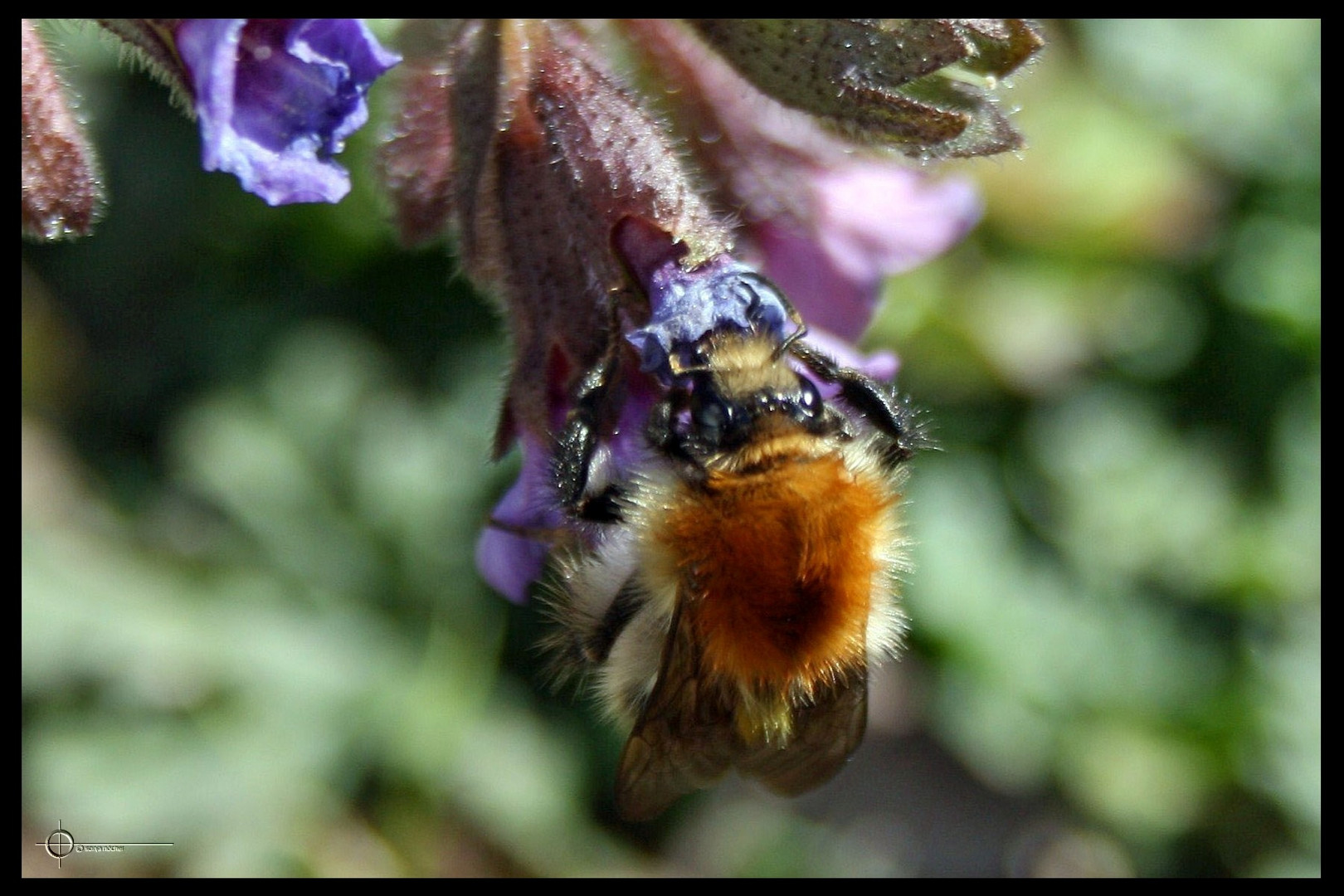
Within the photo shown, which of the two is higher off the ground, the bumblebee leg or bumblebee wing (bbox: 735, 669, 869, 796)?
the bumblebee leg

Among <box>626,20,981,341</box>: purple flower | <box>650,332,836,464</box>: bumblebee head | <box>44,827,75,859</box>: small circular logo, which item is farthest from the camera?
<box>44,827,75,859</box>: small circular logo

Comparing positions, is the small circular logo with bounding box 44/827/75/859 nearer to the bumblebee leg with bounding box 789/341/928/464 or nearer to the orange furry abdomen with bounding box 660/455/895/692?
the orange furry abdomen with bounding box 660/455/895/692

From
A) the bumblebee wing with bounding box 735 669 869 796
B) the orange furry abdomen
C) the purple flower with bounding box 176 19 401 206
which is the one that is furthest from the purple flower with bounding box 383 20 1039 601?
the bumblebee wing with bounding box 735 669 869 796

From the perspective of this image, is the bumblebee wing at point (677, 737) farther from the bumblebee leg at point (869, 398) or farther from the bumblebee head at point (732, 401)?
the bumblebee leg at point (869, 398)

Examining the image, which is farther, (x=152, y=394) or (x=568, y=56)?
(x=152, y=394)

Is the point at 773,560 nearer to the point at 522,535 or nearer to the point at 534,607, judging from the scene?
the point at 522,535

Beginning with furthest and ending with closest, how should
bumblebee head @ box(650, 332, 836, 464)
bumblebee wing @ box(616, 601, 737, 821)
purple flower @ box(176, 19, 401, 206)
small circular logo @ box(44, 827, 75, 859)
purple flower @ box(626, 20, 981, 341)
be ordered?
1. small circular logo @ box(44, 827, 75, 859)
2. purple flower @ box(626, 20, 981, 341)
3. bumblebee wing @ box(616, 601, 737, 821)
4. bumblebee head @ box(650, 332, 836, 464)
5. purple flower @ box(176, 19, 401, 206)

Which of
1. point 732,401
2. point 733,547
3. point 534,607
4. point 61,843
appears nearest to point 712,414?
point 732,401
